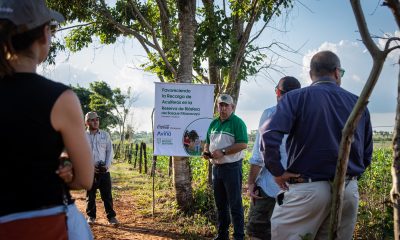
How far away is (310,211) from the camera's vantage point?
2822 millimetres

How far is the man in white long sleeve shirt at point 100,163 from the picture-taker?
24.4 ft

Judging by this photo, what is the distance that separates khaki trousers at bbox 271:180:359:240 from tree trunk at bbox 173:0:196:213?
4.81m

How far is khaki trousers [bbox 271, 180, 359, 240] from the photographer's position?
2807 mm

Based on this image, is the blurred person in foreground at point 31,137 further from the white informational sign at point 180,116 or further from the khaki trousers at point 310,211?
the white informational sign at point 180,116

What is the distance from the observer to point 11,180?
151 centimetres

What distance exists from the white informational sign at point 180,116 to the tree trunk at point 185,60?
0.60m

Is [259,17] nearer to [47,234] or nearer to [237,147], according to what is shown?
[237,147]

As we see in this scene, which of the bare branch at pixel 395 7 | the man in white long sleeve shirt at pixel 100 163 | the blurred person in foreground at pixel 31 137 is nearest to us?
the blurred person in foreground at pixel 31 137

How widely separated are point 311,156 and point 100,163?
17.3ft

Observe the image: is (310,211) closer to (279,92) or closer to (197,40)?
(279,92)

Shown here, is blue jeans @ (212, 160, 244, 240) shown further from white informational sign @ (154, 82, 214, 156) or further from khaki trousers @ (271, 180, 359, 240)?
khaki trousers @ (271, 180, 359, 240)

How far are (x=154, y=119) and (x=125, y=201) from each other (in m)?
4.13

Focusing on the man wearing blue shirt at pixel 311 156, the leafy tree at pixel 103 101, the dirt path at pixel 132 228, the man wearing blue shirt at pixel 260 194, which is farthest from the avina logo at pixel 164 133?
the leafy tree at pixel 103 101

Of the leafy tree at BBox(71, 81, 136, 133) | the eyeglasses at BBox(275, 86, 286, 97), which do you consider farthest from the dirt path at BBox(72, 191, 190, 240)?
the leafy tree at BBox(71, 81, 136, 133)
